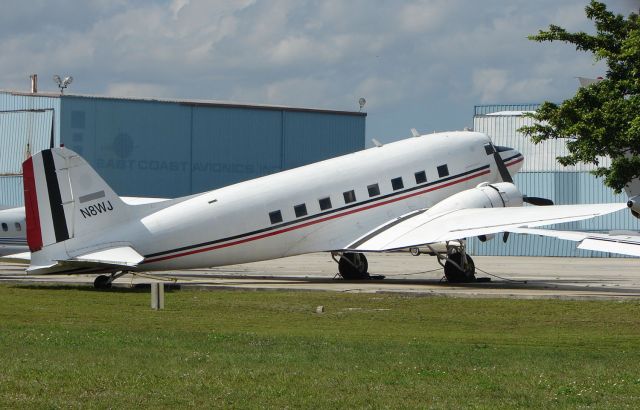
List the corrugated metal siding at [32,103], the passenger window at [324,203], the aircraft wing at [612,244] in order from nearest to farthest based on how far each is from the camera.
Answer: the aircraft wing at [612,244] → the passenger window at [324,203] → the corrugated metal siding at [32,103]

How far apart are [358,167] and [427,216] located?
10.3 feet

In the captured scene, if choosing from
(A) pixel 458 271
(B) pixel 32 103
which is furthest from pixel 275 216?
(B) pixel 32 103

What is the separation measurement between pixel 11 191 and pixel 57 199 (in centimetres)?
6184

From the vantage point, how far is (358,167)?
1752 inches

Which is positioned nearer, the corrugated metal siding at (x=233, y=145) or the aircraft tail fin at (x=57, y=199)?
the aircraft tail fin at (x=57, y=199)

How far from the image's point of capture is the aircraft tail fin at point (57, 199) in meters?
37.9

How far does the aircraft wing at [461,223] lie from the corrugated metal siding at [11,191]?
2317 inches

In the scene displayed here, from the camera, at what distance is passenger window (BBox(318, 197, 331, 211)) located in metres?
43.5

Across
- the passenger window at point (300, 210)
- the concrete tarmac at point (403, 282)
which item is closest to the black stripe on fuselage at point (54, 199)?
the concrete tarmac at point (403, 282)

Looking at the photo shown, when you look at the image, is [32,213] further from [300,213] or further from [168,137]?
[168,137]

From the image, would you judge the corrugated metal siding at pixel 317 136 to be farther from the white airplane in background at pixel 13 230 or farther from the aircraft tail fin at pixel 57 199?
the aircraft tail fin at pixel 57 199

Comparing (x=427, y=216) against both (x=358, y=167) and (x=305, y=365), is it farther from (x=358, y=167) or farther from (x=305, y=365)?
(x=305, y=365)

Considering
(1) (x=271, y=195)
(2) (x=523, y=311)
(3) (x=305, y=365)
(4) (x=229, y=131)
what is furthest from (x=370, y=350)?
(4) (x=229, y=131)

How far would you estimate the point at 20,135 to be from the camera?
9825 centimetres
